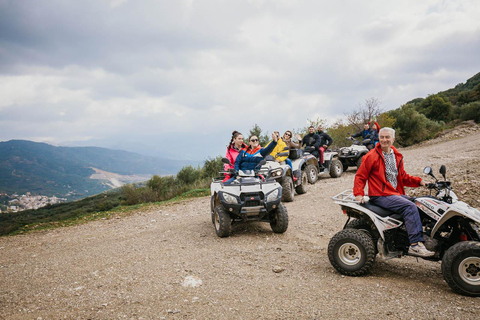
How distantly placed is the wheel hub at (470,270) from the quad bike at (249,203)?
3437mm

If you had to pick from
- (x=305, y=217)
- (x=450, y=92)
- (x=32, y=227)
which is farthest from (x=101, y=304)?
(x=450, y=92)

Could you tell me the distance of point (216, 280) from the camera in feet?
15.1

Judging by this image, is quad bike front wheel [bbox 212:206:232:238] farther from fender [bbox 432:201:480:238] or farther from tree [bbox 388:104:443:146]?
tree [bbox 388:104:443:146]

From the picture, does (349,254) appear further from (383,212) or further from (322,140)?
(322,140)

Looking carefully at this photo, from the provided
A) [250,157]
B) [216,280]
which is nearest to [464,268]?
[216,280]

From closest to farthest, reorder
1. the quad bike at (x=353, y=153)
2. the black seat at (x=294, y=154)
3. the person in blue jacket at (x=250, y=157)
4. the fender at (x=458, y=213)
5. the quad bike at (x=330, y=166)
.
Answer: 1. the fender at (x=458, y=213)
2. the person in blue jacket at (x=250, y=157)
3. the black seat at (x=294, y=154)
4. the quad bike at (x=330, y=166)
5. the quad bike at (x=353, y=153)

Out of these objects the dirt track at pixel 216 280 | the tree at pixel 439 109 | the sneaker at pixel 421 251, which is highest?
the tree at pixel 439 109

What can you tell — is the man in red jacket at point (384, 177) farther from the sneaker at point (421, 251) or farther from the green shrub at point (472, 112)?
the green shrub at point (472, 112)

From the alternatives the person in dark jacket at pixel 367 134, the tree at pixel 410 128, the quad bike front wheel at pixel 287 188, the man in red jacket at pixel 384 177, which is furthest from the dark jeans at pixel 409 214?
the tree at pixel 410 128

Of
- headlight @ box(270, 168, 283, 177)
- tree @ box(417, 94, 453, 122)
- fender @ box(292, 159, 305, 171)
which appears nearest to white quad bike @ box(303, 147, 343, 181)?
fender @ box(292, 159, 305, 171)

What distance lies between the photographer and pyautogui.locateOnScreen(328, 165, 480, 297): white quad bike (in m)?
3.68

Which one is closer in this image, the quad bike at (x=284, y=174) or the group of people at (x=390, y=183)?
the group of people at (x=390, y=183)

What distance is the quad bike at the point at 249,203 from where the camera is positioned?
650 cm

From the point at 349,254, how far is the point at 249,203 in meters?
2.46
